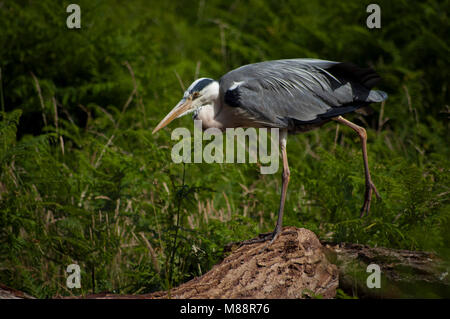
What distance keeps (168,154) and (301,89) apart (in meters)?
1.58

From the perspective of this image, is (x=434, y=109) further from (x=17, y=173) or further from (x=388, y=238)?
(x=17, y=173)

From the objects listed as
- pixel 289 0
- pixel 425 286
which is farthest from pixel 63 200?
pixel 289 0

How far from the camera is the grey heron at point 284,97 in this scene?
5.46 m

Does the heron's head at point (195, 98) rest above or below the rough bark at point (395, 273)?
above

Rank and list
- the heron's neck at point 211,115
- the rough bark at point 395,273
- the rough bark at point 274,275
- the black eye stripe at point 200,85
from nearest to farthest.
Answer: the rough bark at point 274,275, the rough bark at point 395,273, the black eye stripe at point 200,85, the heron's neck at point 211,115

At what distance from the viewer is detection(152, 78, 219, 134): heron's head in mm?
5407

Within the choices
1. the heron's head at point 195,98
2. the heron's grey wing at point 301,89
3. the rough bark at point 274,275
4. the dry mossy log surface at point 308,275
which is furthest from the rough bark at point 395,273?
the heron's head at point 195,98

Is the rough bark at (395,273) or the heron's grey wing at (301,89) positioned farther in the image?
the heron's grey wing at (301,89)

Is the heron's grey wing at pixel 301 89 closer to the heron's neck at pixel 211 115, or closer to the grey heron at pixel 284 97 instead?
the grey heron at pixel 284 97

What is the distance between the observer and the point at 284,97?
5.62 m

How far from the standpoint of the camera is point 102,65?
8.75 metres

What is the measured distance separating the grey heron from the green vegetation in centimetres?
61

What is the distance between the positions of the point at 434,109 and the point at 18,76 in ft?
21.3

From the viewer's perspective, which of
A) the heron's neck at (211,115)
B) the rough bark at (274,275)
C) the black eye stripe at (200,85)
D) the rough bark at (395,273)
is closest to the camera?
the rough bark at (274,275)
